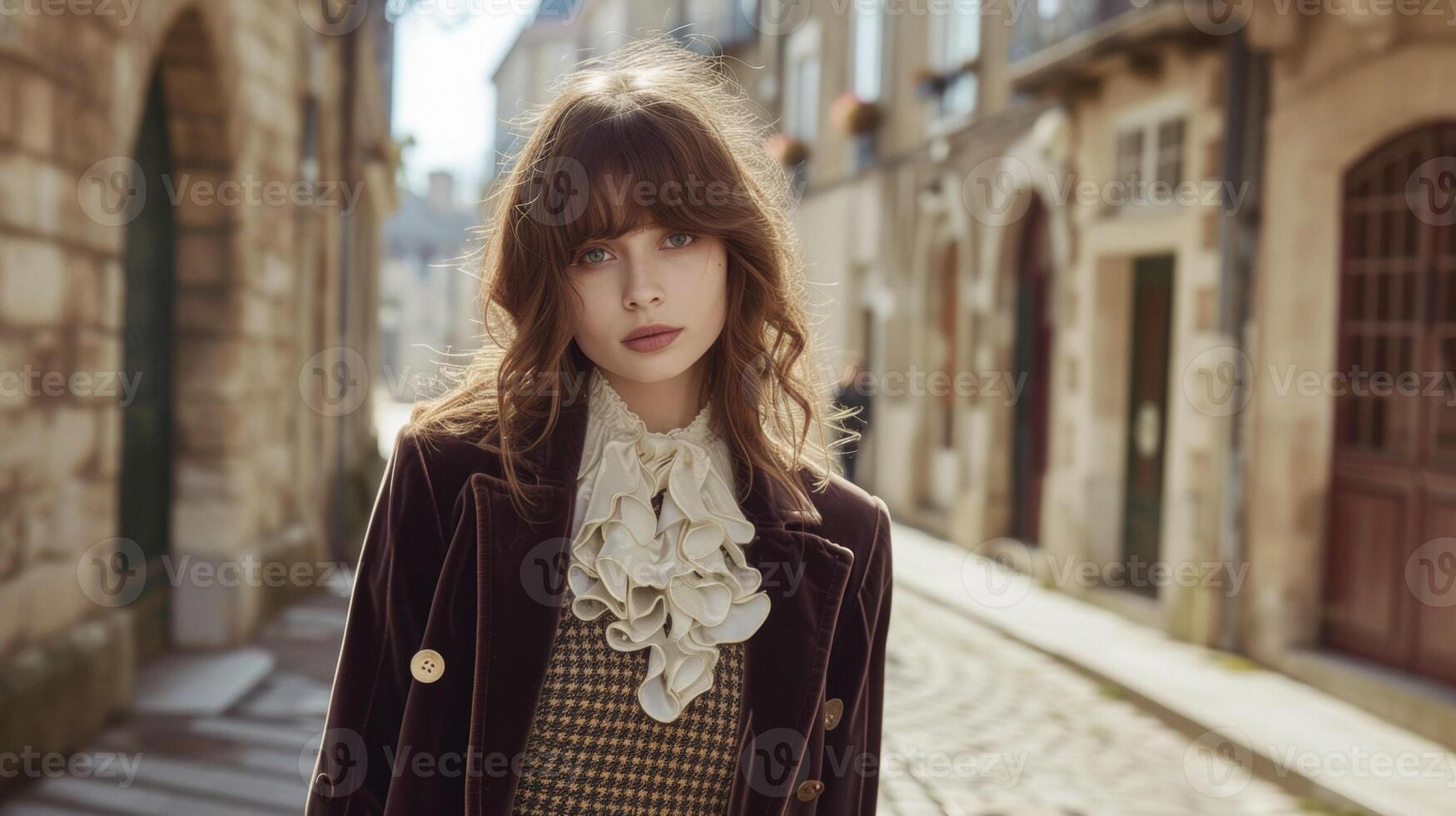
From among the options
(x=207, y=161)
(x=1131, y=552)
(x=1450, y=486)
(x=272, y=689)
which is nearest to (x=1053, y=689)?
(x=1450, y=486)

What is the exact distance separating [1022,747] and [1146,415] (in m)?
4.69

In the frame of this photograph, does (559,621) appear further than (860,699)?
No

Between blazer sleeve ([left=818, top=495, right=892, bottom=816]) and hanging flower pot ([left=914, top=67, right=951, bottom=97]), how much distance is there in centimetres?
1287

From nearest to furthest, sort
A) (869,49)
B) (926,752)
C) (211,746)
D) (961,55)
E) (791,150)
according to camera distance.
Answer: (211,746) < (926,752) < (961,55) < (869,49) < (791,150)

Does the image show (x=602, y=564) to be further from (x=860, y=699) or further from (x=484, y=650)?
(x=860, y=699)

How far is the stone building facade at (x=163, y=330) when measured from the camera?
4.88 meters

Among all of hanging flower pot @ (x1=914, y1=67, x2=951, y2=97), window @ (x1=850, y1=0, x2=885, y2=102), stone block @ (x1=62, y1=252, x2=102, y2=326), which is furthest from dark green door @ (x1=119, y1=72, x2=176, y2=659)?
window @ (x1=850, y1=0, x2=885, y2=102)

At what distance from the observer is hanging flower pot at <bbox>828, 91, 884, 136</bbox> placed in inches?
648

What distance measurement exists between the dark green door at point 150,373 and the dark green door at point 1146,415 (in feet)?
22.0

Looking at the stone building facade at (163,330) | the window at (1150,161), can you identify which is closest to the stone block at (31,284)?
the stone building facade at (163,330)

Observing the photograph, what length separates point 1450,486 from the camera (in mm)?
7047

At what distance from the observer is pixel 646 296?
190 cm

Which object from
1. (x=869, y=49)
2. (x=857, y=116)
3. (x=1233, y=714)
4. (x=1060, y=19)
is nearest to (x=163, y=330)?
(x=1233, y=714)

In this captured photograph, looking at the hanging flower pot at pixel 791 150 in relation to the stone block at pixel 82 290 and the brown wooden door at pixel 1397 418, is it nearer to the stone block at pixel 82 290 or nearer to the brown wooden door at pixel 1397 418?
the brown wooden door at pixel 1397 418
